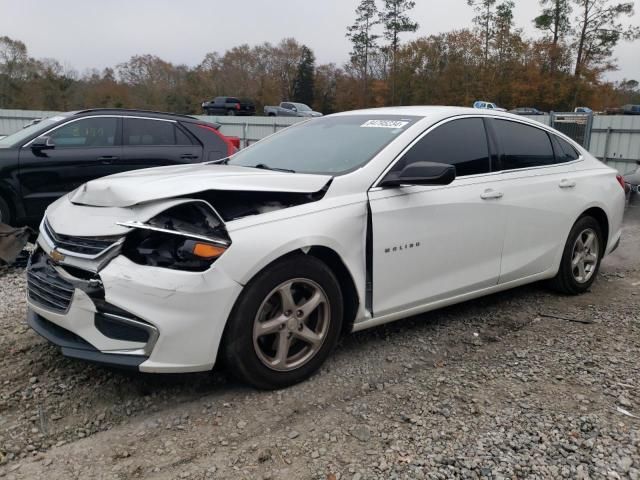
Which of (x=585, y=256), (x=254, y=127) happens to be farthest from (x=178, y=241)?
(x=254, y=127)

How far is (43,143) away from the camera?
266 inches

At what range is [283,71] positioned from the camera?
78500 mm

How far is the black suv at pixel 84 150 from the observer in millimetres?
6523

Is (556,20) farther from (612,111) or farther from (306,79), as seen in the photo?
(306,79)

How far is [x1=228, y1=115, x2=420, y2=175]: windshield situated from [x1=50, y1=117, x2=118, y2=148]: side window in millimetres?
3613

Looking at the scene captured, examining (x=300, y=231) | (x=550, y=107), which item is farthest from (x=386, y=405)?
(x=550, y=107)

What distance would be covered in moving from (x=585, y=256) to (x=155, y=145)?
18.0 feet

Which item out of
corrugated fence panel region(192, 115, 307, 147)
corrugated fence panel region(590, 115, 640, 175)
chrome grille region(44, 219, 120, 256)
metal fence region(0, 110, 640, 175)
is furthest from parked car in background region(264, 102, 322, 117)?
chrome grille region(44, 219, 120, 256)

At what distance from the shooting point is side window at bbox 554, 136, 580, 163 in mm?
4824

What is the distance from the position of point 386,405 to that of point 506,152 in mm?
2302

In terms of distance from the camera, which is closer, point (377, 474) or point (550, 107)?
point (377, 474)

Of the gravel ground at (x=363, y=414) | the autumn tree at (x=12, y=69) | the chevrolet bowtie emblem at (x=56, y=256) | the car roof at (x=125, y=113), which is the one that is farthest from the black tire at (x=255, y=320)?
the autumn tree at (x=12, y=69)

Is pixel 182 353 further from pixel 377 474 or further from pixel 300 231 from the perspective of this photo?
pixel 377 474

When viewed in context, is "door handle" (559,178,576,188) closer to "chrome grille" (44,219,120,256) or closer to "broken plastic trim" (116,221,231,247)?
"broken plastic trim" (116,221,231,247)
